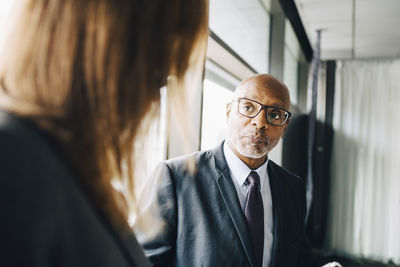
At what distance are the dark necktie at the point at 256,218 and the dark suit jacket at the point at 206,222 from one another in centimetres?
4

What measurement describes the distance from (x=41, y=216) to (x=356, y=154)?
4.37 m

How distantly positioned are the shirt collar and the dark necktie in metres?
0.04

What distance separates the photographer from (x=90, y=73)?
1.07ft

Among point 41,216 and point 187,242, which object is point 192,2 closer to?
point 41,216

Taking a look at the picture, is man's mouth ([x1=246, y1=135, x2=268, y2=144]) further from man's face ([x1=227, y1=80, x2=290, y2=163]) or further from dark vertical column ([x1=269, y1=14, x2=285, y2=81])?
dark vertical column ([x1=269, y1=14, x2=285, y2=81])

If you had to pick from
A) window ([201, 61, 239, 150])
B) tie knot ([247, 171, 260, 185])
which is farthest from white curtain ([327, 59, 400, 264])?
tie knot ([247, 171, 260, 185])

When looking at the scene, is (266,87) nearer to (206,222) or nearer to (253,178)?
(253,178)

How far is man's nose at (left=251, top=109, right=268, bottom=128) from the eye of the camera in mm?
1236

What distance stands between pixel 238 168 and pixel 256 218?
0.66ft

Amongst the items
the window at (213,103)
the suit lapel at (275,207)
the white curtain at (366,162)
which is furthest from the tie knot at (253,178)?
the white curtain at (366,162)

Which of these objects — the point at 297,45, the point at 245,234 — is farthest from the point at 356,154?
the point at 245,234

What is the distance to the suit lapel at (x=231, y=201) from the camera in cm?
101

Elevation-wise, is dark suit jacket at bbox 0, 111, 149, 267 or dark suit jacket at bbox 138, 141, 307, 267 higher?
dark suit jacket at bbox 0, 111, 149, 267

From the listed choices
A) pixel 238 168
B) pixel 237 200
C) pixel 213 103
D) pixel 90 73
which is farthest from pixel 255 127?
pixel 90 73
